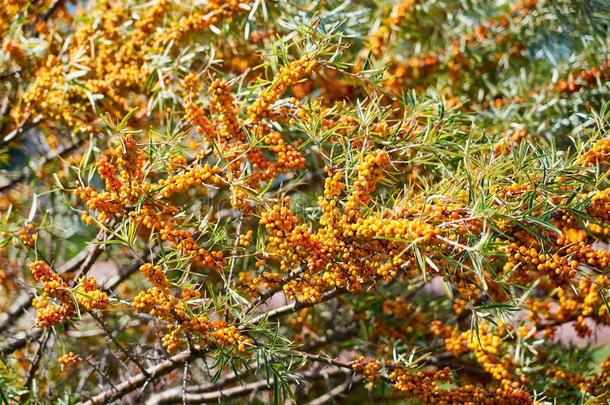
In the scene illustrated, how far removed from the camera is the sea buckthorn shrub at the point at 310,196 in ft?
4.99

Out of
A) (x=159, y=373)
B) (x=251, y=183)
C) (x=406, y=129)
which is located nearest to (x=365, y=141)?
(x=406, y=129)

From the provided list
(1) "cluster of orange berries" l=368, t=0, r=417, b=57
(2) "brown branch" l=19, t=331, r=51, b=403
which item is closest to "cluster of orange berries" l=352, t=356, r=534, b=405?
(2) "brown branch" l=19, t=331, r=51, b=403

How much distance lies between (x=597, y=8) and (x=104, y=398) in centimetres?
239

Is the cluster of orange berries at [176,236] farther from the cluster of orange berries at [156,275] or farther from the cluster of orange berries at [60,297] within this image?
the cluster of orange berries at [60,297]

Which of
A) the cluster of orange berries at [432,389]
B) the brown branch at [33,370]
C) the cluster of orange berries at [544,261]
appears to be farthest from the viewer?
the brown branch at [33,370]

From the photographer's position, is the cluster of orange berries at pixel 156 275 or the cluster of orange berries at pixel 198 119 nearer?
the cluster of orange berries at pixel 156 275

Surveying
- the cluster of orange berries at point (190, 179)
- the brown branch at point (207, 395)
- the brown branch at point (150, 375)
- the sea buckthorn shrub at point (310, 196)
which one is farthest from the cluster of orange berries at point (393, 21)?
the brown branch at point (150, 375)

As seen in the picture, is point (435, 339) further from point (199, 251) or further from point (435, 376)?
point (199, 251)

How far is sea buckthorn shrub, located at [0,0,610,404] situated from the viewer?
1.52 meters

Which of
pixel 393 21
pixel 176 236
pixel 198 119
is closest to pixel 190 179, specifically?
pixel 176 236

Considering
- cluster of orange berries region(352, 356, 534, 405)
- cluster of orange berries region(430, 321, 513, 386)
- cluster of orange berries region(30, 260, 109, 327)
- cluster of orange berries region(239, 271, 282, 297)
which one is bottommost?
cluster of orange berries region(430, 321, 513, 386)

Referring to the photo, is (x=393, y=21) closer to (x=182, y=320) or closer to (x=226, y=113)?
(x=226, y=113)

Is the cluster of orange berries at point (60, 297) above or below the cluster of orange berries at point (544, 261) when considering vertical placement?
above

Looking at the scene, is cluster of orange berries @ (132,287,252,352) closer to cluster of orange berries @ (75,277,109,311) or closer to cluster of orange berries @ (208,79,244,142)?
cluster of orange berries @ (75,277,109,311)
